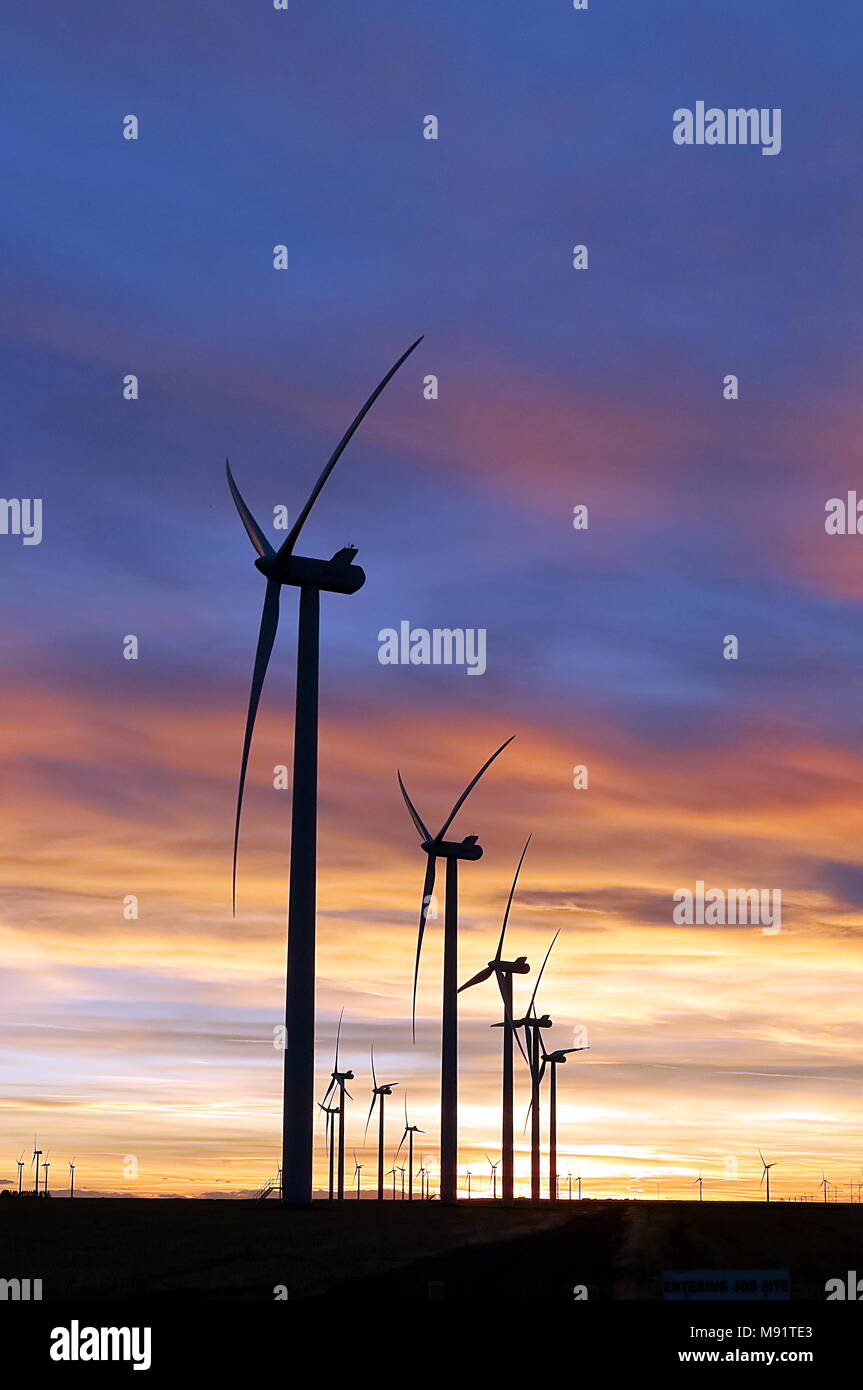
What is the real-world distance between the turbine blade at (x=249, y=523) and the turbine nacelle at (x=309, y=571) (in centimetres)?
365

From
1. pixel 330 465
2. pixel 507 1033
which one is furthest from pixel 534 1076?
pixel 330 465

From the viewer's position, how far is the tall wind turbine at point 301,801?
73.9 metres

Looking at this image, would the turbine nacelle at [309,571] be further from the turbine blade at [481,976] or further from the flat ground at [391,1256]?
the turbine blade at [481,976]

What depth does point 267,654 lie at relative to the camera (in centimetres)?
8219

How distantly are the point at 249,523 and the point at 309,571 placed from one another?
26.2ft

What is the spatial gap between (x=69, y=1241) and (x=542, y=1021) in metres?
129

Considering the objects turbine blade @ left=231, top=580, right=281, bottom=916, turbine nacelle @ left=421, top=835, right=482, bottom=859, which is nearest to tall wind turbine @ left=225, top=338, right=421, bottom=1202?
turbine blade @ left=231, top=580, right=281, bottom=916

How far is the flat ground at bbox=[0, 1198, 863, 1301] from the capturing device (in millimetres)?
41656

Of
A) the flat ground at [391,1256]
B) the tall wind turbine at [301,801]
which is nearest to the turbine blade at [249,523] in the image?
the tall wind turbine at [301,801]

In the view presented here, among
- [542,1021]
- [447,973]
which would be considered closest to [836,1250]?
[447,973]

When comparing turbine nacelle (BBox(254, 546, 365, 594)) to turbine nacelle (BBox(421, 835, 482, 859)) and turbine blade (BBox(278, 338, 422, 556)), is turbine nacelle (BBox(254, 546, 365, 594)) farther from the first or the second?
turbine nacelle (BBox(421, 835, 482, 859))

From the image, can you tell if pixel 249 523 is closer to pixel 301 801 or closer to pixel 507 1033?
pixel 301 801

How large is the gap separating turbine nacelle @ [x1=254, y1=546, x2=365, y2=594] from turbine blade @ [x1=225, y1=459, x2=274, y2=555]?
3.65m
